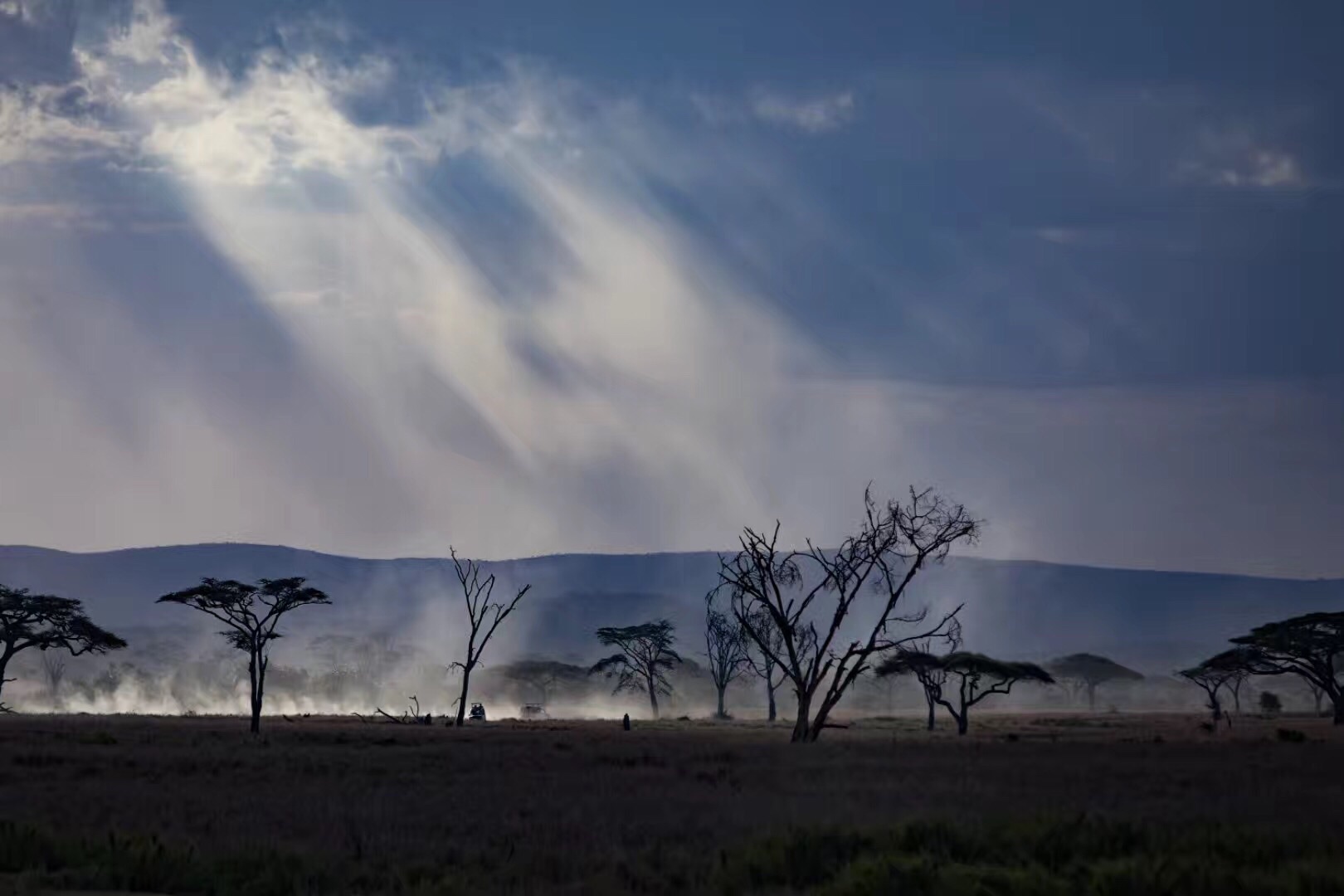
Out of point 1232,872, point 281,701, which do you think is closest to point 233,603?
point 1232,872

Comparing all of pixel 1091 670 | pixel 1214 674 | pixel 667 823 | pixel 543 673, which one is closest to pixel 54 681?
pixel 543 673

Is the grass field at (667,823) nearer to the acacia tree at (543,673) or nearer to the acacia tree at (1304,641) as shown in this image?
the acacia tree at (1304,641)

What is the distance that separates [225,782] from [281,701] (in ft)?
526

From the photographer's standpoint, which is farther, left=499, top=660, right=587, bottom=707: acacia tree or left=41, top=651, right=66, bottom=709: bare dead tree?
left=499, top=660, right=587, bottom=707: acacia tree

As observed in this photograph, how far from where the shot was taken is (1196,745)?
46.8 metres

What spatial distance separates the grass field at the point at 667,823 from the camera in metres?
15.8

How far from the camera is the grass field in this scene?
51.9ft

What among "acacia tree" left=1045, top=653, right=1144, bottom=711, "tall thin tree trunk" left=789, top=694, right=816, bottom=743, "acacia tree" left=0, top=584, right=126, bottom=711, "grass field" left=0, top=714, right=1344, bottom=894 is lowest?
"grass field" left=0, top=714, right=1344, bottom=894

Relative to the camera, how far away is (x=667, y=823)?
2120 cm

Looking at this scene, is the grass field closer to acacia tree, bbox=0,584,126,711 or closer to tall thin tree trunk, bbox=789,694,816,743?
tall thin tree trunk, bbox=789,694,816,743

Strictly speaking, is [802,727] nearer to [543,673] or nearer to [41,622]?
[41,622]

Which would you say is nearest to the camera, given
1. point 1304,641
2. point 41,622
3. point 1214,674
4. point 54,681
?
point 41,622

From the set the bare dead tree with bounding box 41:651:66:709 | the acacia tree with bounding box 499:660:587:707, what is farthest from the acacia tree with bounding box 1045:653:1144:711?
the bare dead tree with bounding box 41:651:66:709

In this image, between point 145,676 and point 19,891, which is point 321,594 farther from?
point 145,676
